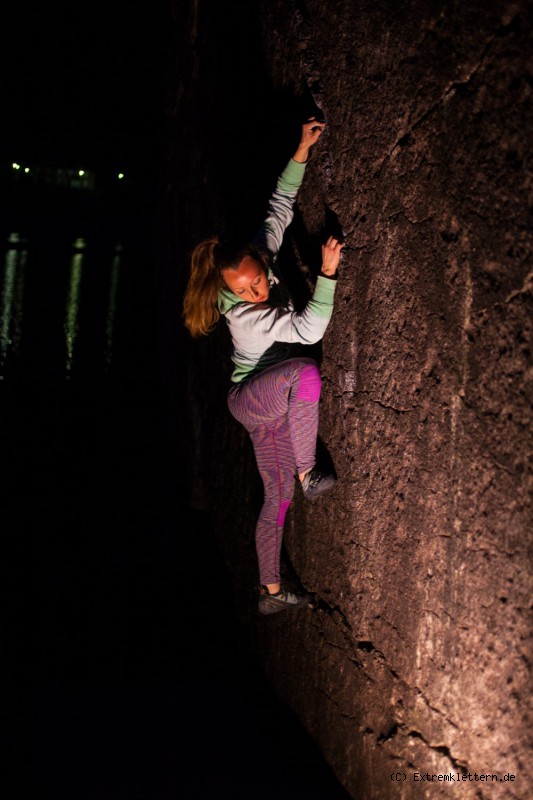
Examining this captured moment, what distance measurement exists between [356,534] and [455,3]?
71.9 inches

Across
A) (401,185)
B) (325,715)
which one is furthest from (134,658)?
(401,185)

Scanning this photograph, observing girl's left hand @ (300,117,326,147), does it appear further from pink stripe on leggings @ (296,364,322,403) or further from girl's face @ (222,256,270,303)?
pink stripe on leggings @ (296,364,322,403)

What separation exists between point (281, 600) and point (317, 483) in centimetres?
71

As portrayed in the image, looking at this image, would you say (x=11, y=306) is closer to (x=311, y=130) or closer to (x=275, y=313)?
(x=311, y=130)

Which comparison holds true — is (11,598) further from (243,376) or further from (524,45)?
(524,45)

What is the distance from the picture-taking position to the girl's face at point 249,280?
2.83m

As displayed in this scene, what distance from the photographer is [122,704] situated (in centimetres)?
390

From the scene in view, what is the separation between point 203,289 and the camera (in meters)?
3.08

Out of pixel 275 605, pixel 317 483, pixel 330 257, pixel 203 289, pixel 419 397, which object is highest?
pixel 330 257

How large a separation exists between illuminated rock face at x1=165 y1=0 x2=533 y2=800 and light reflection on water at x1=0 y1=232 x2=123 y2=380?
7.40 metres

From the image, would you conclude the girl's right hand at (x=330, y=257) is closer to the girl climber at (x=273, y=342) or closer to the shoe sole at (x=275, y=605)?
the girl climber at (x=273, y=342)

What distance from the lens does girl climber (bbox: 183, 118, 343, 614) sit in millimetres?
2826

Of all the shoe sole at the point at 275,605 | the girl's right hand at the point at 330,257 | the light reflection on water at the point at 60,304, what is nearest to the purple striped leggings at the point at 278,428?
the shoe sole at the point at 275,605

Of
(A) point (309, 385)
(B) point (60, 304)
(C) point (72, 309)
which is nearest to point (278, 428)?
(A) point (309, 385)
